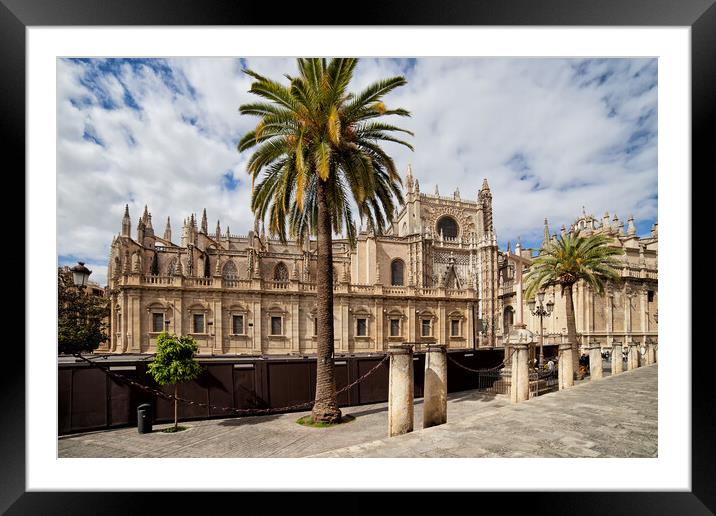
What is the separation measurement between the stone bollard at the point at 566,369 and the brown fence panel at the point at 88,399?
12.9 meters

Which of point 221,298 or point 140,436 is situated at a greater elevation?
point 221,298

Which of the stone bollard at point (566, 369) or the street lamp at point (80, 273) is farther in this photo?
the stone bollard at point (566, 369)

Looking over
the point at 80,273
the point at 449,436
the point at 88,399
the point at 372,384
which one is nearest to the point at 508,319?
the point at 372,384

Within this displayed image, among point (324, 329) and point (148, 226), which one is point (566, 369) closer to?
point (324, 329)

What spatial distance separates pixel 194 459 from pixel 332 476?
261 centimetres

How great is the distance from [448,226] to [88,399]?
133ft

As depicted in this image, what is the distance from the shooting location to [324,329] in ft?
28.4

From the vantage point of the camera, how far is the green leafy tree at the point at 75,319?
12.0 meters

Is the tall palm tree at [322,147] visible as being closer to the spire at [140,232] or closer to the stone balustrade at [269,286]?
the stone balustrade at [269,286]
